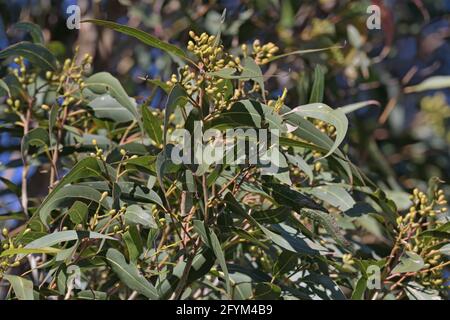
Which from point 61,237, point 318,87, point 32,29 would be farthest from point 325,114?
point 32,29

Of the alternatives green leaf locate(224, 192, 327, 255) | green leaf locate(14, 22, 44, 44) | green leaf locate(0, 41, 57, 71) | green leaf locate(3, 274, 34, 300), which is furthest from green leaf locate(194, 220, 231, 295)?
green leaf locate(14, 22, 44, 44)

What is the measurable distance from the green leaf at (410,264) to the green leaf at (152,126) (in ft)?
1.58

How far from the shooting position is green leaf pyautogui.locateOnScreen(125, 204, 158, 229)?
3.92ft

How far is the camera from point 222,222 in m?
1.28

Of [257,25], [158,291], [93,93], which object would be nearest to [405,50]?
[257,25]

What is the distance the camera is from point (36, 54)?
1520mm

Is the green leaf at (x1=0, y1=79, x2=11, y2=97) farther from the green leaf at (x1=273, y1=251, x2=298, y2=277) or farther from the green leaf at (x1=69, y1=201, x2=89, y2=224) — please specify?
the green leaf at (x1=273, y1=251, x2=298, y2=277)

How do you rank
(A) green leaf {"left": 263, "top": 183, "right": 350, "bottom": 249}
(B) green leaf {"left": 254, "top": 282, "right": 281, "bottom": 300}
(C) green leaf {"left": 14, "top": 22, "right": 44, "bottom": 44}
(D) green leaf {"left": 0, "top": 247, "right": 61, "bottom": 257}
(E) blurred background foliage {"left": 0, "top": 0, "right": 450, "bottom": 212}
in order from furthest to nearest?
1. (E) blurred background foliage {"left": 0, "top": 0, "right": 450, "bottom": 212}
2. (C) green leaf {"left": 14, "top": 22, "right": 44, "bottom": 44}
3. (B) green leaf {"left": 254, "top": 282, "right": 281, "bottom": 300}
4. (A) green leaf {"left": 263, "top": 183, "right": 350, "bottom": 249}
5. (D) green leaf {"left": 0, "top": 247, "right": 61, "bottom": 257}

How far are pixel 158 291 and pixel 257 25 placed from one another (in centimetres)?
140

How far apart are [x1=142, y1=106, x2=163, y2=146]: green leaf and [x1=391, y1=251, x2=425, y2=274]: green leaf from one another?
48cm

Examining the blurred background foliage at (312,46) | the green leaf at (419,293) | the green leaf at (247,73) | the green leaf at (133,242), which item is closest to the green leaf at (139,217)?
the green leaf at (133,242)

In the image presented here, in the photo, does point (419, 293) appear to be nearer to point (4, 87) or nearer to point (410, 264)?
point (410, 264)

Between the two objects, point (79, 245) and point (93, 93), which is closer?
point (79, 245)
